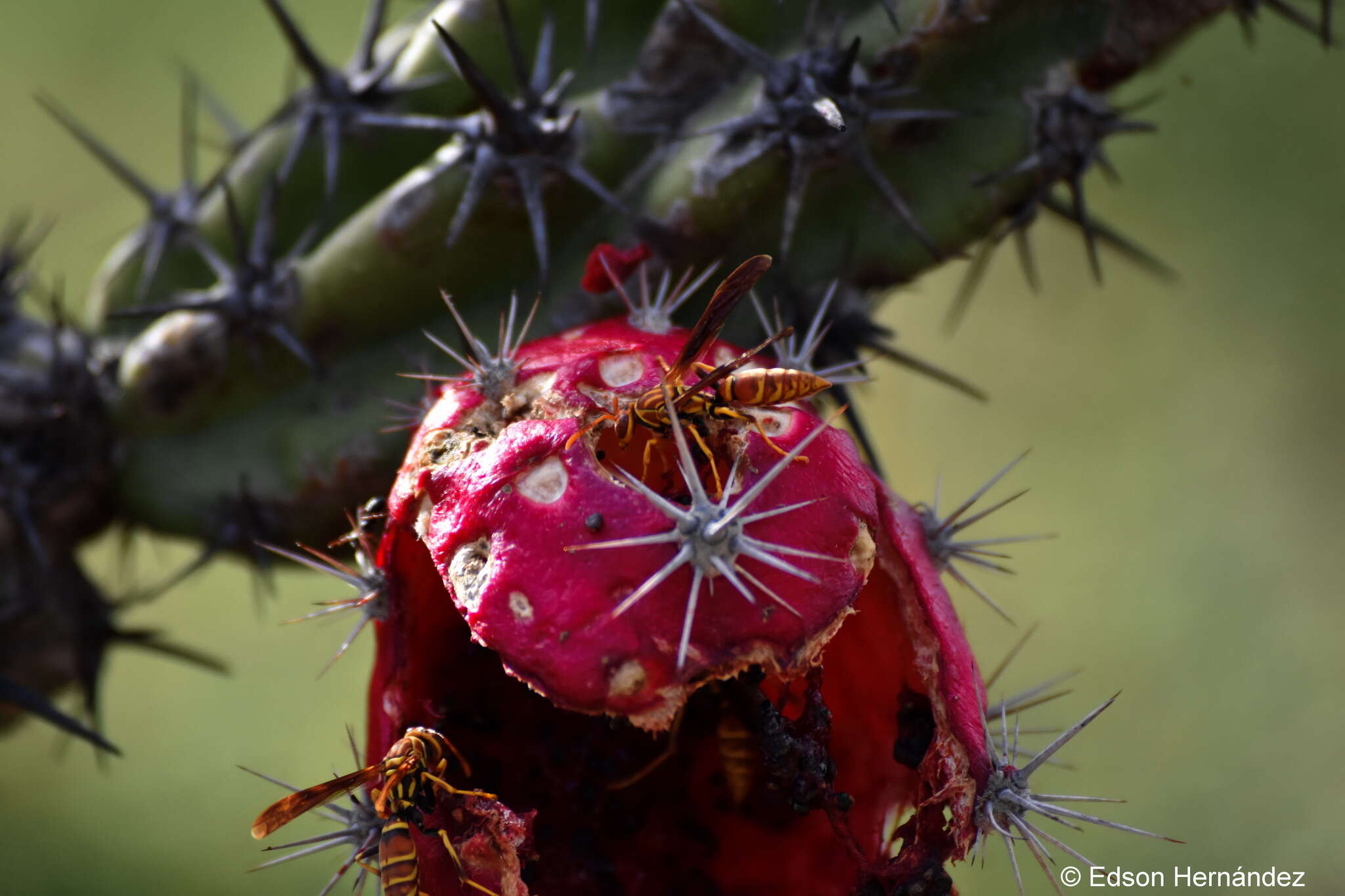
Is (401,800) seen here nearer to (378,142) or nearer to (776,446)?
(776,446)

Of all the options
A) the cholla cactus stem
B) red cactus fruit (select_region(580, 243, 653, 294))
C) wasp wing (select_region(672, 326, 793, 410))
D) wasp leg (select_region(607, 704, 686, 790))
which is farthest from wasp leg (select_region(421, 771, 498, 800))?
the cholla cactus stem

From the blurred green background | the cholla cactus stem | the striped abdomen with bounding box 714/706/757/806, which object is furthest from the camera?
the blurred green background

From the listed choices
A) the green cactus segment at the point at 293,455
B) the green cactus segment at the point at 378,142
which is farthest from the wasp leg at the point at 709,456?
the green cactus segment at the point at 378,142

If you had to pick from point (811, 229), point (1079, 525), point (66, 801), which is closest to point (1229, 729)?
point (1079, 525)

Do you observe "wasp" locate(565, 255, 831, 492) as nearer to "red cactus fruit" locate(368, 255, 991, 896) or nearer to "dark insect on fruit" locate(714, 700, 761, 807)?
"red cactus fruit" locate(368, 255, 991, 896)

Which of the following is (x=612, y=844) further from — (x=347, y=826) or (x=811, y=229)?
(x=811, y=229)
